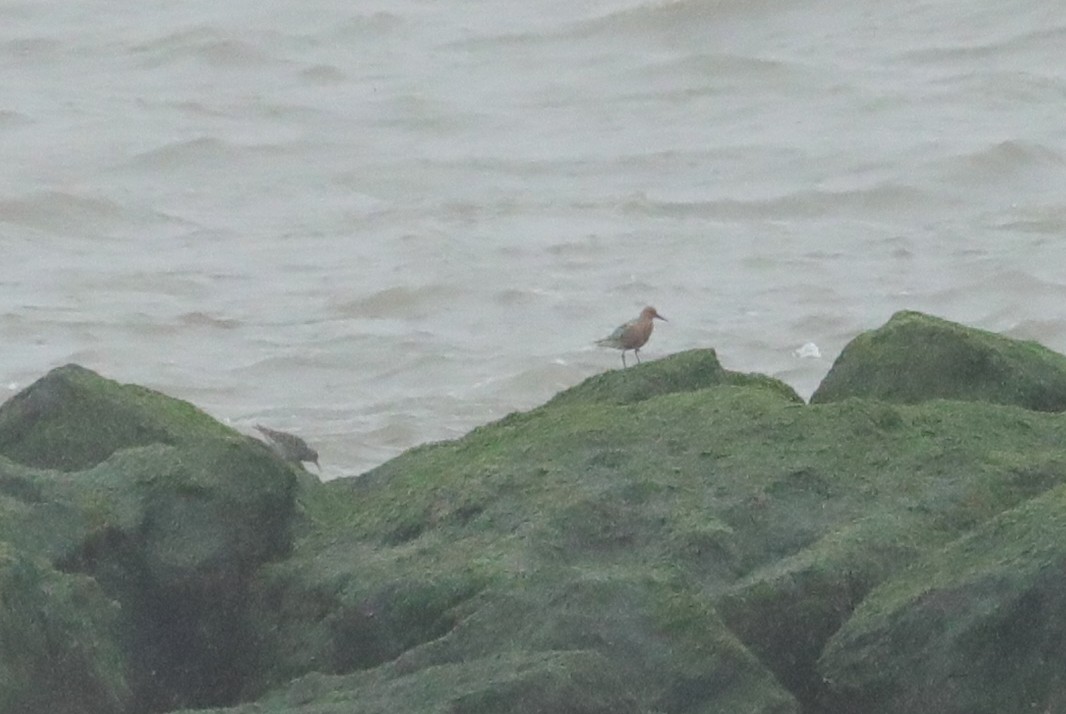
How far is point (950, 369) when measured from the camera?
20.7 ft

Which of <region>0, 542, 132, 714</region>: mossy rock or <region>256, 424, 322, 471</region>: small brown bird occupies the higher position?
<region>0, 542, 132, 714</region>: mossy rock

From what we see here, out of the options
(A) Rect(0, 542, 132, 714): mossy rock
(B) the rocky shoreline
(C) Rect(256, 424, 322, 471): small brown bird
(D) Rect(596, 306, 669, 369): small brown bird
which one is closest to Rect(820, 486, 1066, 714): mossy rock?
(B) the rocky shoreline

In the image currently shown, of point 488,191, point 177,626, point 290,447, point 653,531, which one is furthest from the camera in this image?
point 488,191

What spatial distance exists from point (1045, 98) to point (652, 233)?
471 cm

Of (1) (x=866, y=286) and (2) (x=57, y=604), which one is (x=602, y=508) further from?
(1) (x=866, y=286)

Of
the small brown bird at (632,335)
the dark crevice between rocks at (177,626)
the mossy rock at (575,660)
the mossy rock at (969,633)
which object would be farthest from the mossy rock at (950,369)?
the small brown bird at (632,335)

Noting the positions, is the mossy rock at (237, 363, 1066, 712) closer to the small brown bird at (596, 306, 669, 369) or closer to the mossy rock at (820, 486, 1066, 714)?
the mossy rock at (820, 486, 1066, 714)

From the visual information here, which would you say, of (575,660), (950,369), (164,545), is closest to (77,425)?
(164,545)

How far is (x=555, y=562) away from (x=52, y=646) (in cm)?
113

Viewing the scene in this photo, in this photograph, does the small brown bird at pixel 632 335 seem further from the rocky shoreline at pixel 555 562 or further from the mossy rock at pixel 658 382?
the rocky shoreline at pixel 555 562

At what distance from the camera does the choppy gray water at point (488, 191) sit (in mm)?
11547

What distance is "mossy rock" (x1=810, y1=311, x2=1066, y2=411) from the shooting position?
624cm

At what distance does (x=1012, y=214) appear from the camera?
46.9ft

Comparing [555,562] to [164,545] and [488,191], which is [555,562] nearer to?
[164,545]
